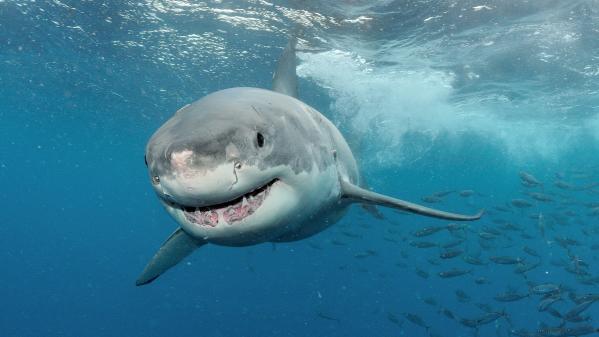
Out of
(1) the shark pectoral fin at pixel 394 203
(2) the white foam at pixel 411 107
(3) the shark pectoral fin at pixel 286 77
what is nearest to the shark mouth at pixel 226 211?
(1) the shark pectoral fin at pixel 394 203

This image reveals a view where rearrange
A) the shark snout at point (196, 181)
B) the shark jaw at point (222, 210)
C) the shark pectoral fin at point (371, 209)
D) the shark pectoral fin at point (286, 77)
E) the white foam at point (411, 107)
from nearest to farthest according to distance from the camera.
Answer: the shark snout at point (196, 181) < the shark jaw at point (222, 210) < the shark pectoral fin at point (286, 77) < the shark pectoral fin at point (371, 209) < the white foam at point (411, 107)

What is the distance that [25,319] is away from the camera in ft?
202

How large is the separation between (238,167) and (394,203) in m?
2.13

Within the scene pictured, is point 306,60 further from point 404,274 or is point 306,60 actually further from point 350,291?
point 404,274

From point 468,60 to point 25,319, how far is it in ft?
230

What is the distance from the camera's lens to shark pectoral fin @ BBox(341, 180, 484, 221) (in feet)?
12.1

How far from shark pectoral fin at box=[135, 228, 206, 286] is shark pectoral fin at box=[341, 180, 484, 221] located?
1692 millimetres

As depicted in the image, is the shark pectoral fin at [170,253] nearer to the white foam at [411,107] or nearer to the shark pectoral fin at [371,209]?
the shark pectoral fin at [371,209]

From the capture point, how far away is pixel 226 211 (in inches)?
90.3

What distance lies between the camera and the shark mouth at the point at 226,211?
88.4 inches

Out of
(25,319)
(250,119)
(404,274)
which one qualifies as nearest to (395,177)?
(404,274)

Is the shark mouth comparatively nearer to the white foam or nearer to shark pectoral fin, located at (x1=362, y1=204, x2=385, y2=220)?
shark pectoral fin, located at (x1=362, y1=204, x2=385, y2=220)

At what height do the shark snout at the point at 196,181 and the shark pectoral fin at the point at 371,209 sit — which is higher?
the shark snout at the point at 196,181

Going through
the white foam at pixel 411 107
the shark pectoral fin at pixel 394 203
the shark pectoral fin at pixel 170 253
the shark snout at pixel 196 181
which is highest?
the shark snout at pixel 196 181
